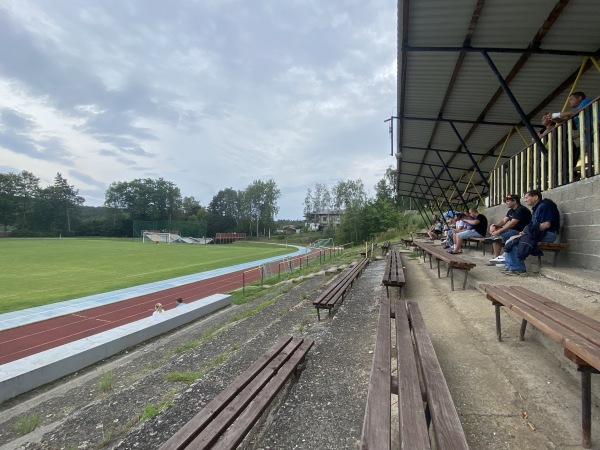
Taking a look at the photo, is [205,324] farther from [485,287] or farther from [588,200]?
[588,200]

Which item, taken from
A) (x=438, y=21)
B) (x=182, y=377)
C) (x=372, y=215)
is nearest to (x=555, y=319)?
(x=182, y=377)

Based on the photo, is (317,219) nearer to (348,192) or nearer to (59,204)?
(348,192)

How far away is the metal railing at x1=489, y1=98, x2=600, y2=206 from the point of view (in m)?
4.43

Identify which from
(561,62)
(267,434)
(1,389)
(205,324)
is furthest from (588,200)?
(1,389)

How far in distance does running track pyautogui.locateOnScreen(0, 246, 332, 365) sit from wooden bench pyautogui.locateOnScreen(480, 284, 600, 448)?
10.5m

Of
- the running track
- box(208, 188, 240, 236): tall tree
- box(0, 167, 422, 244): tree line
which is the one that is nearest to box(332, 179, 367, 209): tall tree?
box(0, 167, 422, 244): tree line

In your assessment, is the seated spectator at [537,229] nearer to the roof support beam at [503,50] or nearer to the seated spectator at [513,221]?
the seated spectator at [513,221]

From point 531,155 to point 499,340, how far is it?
197 inches

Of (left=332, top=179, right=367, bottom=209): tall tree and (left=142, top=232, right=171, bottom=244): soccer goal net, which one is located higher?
(left=332, top=179, right=367, bottom=209): tall tree

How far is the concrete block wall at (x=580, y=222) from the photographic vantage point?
4.18 m

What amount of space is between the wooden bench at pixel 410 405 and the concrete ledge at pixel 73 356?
5523 mm

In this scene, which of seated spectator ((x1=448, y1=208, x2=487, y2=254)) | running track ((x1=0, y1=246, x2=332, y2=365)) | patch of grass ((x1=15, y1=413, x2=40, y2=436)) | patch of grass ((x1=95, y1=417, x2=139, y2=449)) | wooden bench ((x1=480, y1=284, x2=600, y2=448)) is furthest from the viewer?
running track ((x1=0, y1=246, x2=332, y2=365))

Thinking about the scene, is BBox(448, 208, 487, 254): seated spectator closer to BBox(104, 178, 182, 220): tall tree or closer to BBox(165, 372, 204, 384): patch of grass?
BBox(165, 372, 204, 384): patch of grass

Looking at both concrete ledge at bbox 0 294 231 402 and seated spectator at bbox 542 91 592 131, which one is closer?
seated spectator at bbox 542 91 592 131
